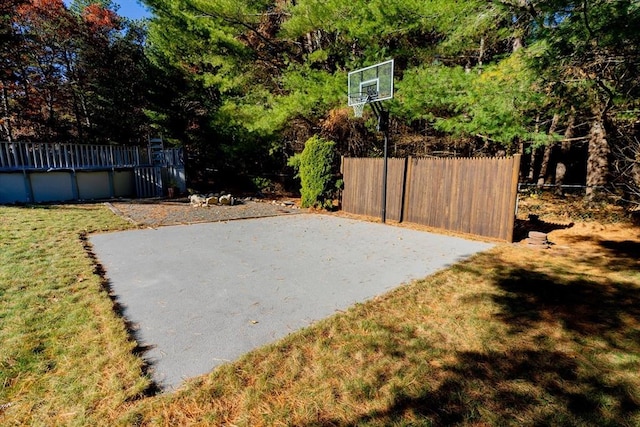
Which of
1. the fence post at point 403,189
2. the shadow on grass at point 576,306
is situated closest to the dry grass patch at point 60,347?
the shadow on grass at point 576,306

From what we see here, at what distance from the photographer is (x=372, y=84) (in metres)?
8.37

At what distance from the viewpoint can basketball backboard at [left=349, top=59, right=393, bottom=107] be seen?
7.95 metres

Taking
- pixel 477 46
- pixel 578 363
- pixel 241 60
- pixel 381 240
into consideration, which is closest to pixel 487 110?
pixel 477 46

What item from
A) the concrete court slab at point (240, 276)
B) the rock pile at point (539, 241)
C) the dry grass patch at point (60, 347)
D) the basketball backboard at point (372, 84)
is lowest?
the concrete court slab at point (240, 276)

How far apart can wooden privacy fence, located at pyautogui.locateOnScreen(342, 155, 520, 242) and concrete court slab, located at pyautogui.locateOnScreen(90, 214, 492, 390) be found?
658 mm

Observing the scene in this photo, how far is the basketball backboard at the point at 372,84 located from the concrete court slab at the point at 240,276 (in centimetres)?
346

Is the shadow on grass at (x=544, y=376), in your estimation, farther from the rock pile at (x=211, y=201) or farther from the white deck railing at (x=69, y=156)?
the white deck railing at (x=69, y=156)

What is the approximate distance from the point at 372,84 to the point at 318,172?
3098 mm

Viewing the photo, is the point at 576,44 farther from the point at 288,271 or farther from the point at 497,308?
the point at 288,271

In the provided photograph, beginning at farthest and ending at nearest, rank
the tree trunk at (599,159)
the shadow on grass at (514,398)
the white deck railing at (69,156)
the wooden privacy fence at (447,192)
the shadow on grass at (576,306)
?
1. the white deck railing at (69,156)
2. the tree trunk at (599,159)
3. the wooden privacy fence at (447,192)
4. the shadow on grass at (576,306)
5. the shadow on grass at (514,398)

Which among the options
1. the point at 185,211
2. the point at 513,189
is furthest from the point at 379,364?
the point at 185,211

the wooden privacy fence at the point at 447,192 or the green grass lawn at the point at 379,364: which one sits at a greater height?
the wooden privacy fence at the point at 447,192

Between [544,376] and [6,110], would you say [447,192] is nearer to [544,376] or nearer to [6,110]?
[544,376]

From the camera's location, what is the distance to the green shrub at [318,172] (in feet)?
32.7
